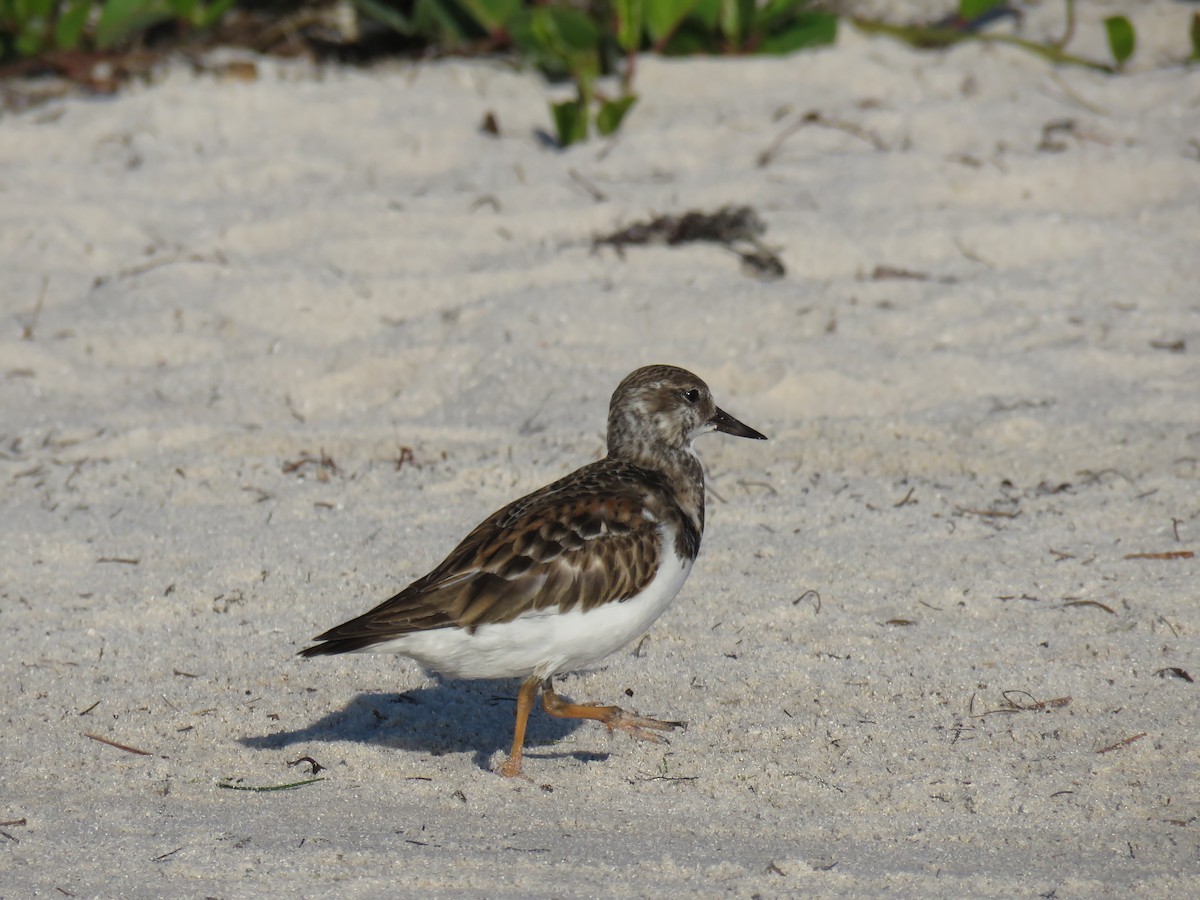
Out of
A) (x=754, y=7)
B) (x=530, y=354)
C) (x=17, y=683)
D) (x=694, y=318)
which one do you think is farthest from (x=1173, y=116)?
(x=17, y=683)

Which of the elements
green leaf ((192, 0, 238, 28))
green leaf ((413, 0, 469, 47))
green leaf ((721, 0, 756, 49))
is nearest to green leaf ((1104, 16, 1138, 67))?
green leaf ((721, 0, 756, 49))

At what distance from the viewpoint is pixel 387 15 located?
29.1 feet

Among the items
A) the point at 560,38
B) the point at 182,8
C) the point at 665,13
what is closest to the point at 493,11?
the point at 560,38

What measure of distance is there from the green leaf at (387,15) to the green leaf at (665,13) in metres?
1.51

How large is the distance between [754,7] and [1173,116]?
2.44m

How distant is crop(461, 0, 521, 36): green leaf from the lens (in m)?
8.63

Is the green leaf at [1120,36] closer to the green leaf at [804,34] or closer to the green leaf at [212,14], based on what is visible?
the green leaf at [804,34]

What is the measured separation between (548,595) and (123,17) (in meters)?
6.00

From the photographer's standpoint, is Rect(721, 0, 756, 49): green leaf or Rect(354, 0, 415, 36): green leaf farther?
Rect(354, 0, 415, 36): green leaf

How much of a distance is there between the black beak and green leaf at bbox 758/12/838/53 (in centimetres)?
457

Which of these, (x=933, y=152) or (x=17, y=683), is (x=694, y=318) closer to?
(x=933, y=152)

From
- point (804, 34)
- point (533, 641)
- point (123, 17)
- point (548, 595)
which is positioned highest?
point (123, 17)

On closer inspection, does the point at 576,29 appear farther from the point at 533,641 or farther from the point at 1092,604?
the point at 533,641

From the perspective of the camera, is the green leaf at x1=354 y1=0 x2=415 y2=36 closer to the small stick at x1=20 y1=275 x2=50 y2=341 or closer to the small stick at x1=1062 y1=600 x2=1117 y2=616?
the small stick at x1=20 y1=275 x2=50 y2=341
